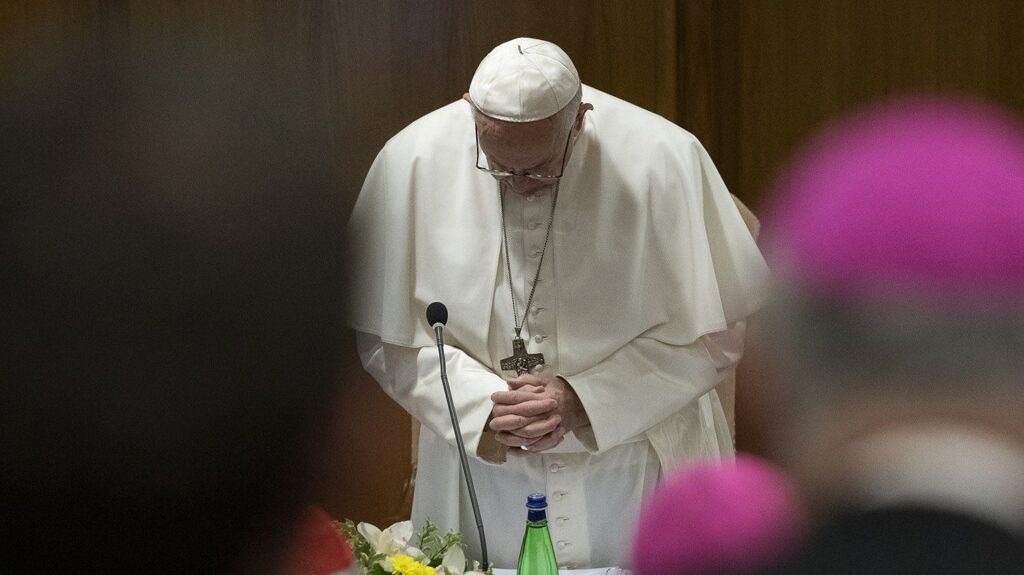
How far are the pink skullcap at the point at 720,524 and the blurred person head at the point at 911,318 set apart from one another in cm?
3

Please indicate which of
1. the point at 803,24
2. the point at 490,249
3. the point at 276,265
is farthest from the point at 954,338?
the point at 803,24

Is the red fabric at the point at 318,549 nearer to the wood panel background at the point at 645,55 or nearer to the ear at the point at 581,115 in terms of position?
the ear at the point at 581,115

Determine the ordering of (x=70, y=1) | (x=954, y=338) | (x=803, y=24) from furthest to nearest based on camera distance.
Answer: (x=803, y=24) → (x=70, y=1) → (x=954, y=338)

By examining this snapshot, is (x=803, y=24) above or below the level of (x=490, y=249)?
above

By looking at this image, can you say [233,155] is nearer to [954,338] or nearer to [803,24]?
[954,338]

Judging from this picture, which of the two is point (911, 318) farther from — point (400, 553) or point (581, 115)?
point (581, 115)

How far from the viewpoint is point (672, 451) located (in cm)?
286

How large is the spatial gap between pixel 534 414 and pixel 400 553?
0.61 m

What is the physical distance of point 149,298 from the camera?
648mm

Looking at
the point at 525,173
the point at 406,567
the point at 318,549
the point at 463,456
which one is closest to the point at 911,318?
the point at 318,549

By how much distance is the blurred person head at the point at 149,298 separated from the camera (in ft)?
2.07

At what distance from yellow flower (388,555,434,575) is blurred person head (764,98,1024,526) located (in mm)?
1522

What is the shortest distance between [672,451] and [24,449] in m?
2.33

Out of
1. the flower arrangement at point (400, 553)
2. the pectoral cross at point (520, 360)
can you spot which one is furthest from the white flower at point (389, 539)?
the pectoral cross at point (520, 360)
